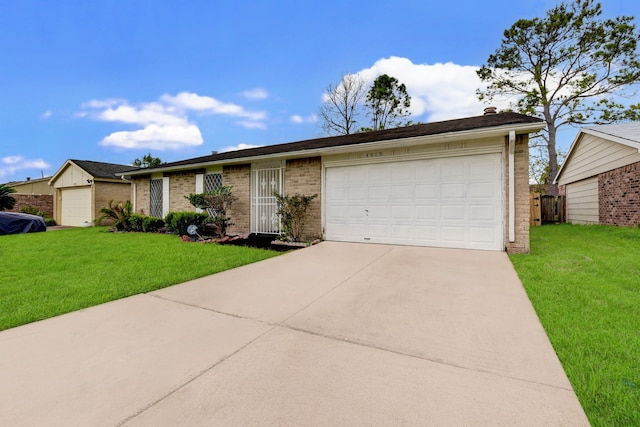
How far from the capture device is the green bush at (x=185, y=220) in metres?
9.73

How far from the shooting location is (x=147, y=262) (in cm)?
580

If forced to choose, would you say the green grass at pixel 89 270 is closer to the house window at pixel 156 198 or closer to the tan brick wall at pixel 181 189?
the tan brick wall at pixel 181 189

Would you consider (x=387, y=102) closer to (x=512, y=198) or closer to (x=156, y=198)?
(x=156, y=198)

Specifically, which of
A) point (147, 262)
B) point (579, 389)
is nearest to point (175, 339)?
point (579, 389)

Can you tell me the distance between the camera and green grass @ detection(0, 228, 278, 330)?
354 cm

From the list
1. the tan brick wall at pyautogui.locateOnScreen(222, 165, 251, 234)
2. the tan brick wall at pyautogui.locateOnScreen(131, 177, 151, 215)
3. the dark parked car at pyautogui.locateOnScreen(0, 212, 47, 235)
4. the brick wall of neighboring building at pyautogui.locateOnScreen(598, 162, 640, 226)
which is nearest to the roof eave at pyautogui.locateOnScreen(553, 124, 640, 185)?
the brick wall of neighboring building at pyautogui.locateOnScreen(598, 162, 640, 226)

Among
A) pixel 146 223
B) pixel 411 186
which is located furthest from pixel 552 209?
pixel 146 223

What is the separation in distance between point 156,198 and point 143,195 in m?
0.93

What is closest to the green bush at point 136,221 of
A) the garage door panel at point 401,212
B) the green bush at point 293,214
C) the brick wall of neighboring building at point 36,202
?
the green bush at point 293,214

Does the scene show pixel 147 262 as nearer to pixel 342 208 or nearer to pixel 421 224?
pixel 342 208

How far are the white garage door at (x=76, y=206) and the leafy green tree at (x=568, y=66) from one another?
2675cm

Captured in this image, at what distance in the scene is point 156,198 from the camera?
1271 cm

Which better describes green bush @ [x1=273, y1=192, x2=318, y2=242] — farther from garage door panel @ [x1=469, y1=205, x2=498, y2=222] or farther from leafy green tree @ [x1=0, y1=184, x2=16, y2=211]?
leafy green tree @ [x1=0, y1=184, x2=16, y2=211]

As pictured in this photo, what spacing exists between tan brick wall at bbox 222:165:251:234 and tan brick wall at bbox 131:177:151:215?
16.5 ft
